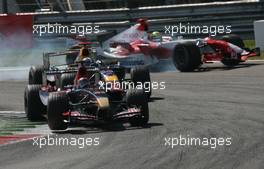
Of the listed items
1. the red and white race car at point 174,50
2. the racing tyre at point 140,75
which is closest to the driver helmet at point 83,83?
the racing tyre at point 140,75

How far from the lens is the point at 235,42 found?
19859 millimetres

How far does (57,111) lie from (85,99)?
755mm

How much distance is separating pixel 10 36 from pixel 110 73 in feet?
46.5

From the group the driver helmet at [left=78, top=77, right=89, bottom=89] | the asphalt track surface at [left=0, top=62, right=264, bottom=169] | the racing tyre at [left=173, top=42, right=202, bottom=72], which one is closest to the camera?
the asphalt track surface at [left=0, top=62, right=264, bottom=169]

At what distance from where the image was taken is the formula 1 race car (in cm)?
1052

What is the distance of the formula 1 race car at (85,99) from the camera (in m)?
10.5

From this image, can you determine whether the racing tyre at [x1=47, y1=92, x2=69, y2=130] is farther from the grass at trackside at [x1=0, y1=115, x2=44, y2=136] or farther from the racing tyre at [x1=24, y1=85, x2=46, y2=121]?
the racing tyre at [x1=24, y1=85, x2=46, y2=121]

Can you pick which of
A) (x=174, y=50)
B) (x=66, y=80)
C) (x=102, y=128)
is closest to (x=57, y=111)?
(x=102, y=128)

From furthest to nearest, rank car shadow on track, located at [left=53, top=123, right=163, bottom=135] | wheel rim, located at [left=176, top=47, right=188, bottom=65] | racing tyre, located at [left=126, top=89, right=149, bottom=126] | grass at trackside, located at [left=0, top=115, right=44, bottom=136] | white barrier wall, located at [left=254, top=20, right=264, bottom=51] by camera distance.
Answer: white barrier wall, located at [left=254, top=20, right=264, bottom=51] < wheel rim, located at [left=176, top=47, right=188, bottom=65] < grass at trackside, located at [left=0, top=115, right=44, bottom=136] < racing tyre, located at [left=126, top=89, right=149, bottom=126] < car shadow on track, located at [left=53, top=123, right=163, bottom=135]

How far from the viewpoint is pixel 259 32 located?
22266mm

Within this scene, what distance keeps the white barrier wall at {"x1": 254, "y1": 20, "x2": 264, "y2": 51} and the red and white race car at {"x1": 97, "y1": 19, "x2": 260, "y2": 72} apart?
2.39 meters

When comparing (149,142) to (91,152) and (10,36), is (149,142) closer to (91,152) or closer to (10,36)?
(91,152)

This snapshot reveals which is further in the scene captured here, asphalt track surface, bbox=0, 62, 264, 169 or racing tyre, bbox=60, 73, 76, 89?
racing tyre, bbox=60, 73, 76, 89

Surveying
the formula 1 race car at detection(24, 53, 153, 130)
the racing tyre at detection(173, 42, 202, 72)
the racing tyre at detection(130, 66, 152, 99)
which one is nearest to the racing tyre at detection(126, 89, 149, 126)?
the formula 1 race car at detection(24, 53, 153, 130)
